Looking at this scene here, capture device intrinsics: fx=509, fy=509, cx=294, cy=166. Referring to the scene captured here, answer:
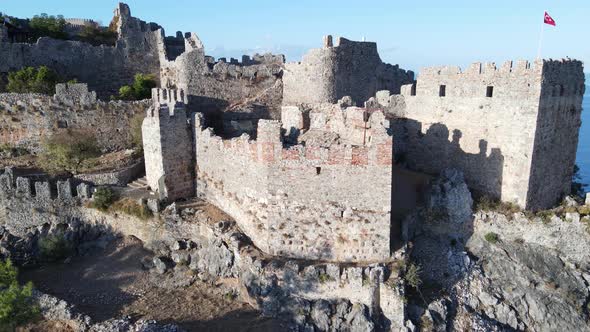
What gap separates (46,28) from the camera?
31672 millimetres

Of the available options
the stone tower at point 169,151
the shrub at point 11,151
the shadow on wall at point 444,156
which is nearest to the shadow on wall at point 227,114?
the stone tower at point 169,151

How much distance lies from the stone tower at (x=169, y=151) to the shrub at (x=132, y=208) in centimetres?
92

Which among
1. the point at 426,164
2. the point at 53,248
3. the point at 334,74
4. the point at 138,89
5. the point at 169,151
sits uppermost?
the point at 334,74

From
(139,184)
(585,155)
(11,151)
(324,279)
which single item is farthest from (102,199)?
(585,155)

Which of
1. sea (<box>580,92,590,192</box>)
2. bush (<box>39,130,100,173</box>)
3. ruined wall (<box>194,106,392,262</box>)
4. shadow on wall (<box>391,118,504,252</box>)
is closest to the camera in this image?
ruined wall (<box>194,106,392,262</box>)

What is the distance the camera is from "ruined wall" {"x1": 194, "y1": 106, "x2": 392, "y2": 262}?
56.9 feet

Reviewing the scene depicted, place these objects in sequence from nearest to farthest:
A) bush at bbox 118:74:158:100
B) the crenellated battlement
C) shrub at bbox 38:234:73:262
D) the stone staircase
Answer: shrub at bbox 38:234:73:262, the crenellated battlement, the stone staircase, bush at bbox 118:74:158:100

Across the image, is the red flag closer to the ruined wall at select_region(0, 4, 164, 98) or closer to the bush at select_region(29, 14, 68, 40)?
the ruined wall at select_region(0, 4, 164, 98)

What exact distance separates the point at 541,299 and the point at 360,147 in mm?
9569

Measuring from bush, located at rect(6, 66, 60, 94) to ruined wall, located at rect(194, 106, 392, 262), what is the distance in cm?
1420

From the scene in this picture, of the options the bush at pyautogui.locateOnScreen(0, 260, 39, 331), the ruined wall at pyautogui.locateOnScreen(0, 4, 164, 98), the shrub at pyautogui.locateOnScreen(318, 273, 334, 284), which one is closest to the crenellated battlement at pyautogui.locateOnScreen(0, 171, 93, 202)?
the bush at pyautogui.locateOnScreen(0, 260, 39, 331)

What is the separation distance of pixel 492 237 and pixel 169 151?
45.8ft

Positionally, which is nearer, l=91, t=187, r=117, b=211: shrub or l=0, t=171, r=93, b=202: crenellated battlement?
l=91, t=187, r=117, b=211: shrub

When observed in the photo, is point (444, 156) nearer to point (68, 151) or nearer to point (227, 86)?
point (227, 86)
